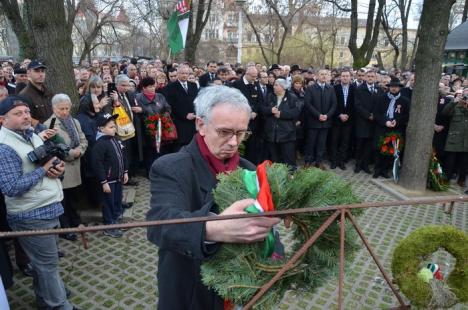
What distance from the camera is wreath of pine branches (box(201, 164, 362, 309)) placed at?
4.98 ft

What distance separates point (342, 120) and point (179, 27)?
5451mm

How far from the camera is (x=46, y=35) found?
6.00 m

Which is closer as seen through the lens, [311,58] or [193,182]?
[193,182]

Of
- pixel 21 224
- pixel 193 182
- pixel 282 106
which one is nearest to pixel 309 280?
pixel 193 182

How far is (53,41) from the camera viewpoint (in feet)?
19.9

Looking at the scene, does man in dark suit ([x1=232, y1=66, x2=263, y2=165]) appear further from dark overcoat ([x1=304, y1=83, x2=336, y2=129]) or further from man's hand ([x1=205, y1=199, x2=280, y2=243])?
man's hand ([x1=205, y1=199, x2=280, y2=243])

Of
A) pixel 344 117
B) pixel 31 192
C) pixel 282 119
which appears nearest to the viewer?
pixel 31 192

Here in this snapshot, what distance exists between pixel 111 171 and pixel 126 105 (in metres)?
1.89

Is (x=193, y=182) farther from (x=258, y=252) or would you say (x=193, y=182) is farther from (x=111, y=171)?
(x=111, y=171)

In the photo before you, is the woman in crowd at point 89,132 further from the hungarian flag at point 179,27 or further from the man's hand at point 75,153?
the hungarian flag at point 179,27

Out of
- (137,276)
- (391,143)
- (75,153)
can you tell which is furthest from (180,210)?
(391,143)

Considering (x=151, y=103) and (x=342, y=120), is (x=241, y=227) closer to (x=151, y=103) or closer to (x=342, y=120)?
(x=151, y=103)

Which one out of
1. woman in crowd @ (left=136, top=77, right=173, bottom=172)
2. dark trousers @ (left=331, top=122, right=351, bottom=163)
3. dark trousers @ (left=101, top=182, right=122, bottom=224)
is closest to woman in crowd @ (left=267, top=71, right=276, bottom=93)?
dark trousers @ (left=331, top=122, right=351, bottom=163)

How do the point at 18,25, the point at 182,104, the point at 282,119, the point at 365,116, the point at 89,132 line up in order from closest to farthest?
the point at 89,132 → the point at 182,104 → the point at 282,119 → the point at 365,116 → the point at 18,25
